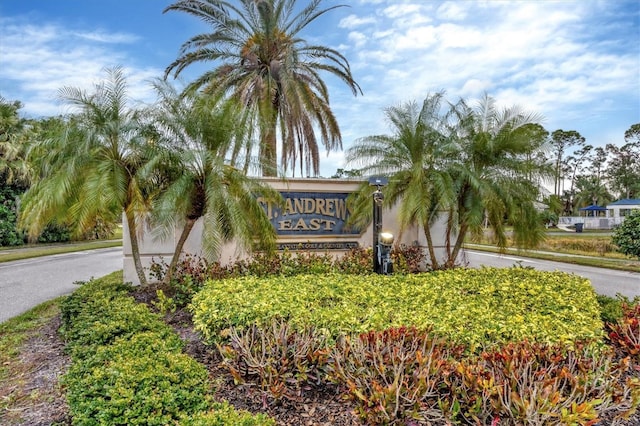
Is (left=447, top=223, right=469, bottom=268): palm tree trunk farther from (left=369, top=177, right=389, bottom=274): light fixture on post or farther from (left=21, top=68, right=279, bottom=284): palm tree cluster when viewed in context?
(left=21, top=68, right=279, bottom=284): palm tree cluster

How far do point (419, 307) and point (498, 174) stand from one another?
5666mm

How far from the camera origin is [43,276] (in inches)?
453

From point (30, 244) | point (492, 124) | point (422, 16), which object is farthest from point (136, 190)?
point (30, 244)

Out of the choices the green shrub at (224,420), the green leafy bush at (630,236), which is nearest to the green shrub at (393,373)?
the green shrub at (224,420)

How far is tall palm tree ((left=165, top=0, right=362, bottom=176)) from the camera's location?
13.1 meters

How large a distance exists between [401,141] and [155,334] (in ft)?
21.6

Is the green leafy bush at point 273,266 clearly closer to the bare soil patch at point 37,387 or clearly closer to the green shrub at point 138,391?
the bare soil patch at point 37,387

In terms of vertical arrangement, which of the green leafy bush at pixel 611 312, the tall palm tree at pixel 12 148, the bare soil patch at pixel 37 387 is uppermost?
the tall palm tree at pixel 12 148

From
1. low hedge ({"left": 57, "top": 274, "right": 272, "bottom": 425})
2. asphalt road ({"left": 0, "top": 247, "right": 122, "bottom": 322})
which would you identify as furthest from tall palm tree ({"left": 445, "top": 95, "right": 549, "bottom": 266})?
asphalt road ({"left": 0, "top": 247, "right": 122, "bottom": 322})

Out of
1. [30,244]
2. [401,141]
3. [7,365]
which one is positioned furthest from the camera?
[30,244]

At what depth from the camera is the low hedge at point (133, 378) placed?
9.23 feet

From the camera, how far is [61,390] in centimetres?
393

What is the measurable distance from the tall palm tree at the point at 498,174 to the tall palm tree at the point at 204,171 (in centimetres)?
443

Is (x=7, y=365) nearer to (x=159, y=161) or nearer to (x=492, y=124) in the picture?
(x=159, y=161)
